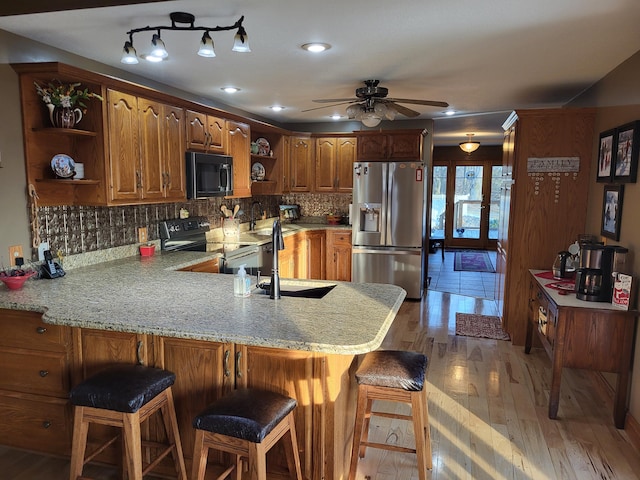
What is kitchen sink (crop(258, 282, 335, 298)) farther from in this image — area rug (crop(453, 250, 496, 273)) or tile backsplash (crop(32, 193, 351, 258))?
area rug (crop(453, 250, 496, 273))

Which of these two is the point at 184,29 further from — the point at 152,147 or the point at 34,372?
the point at 34,372

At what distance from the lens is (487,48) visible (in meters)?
3.00

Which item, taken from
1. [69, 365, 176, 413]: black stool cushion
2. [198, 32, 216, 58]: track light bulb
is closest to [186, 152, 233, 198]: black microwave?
[198, 32, 216, 58]: track light bulb

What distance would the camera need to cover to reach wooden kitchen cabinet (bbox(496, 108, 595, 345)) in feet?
13.2

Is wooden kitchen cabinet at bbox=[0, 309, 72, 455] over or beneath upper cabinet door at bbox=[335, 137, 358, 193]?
beneath

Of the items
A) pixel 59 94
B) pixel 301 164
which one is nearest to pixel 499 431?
pixel 59 94

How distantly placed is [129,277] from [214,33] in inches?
63.0

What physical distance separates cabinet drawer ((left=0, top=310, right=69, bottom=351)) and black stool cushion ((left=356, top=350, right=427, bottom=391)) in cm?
153

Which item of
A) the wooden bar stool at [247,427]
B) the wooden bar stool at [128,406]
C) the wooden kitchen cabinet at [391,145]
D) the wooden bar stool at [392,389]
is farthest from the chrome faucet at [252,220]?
the wooden bar stool at [247,427]

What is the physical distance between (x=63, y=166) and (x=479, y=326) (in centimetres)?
407

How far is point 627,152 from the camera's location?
3072 millimetres

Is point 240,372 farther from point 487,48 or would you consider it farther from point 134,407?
point 487,48

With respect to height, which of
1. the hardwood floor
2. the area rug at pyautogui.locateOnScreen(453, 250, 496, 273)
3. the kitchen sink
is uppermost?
the kitchen sink

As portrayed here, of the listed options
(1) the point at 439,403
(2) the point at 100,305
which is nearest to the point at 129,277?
(2) the point at 100,305
